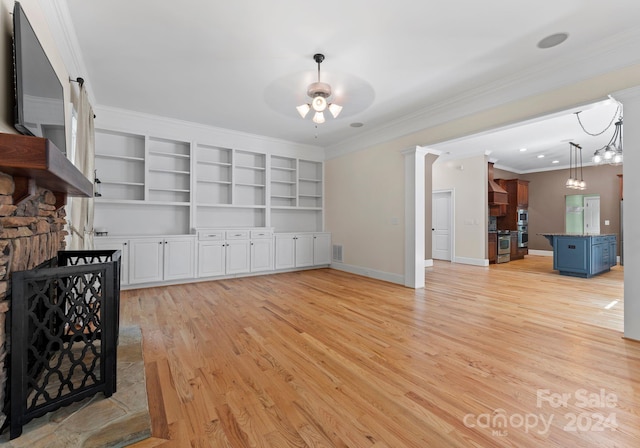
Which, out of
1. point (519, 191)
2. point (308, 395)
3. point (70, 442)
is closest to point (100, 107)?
point (70, 442)

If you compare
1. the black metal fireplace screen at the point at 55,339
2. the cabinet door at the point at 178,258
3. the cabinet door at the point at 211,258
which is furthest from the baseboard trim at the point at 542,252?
the black metal fireplace screen at the point at 55,339

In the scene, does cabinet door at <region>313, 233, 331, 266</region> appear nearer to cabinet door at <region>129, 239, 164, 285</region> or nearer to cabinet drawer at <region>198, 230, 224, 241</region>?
cabinet drawer at <region>198, 230, 224, 241</region>

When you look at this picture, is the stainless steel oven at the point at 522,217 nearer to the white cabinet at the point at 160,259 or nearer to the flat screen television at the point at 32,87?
the white cabinet at the point at 160,259

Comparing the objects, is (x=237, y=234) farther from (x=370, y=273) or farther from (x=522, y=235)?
(x=522, y=235)

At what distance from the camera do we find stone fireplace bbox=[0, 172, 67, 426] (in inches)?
54.3

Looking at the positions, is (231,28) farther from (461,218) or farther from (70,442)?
(461,218)

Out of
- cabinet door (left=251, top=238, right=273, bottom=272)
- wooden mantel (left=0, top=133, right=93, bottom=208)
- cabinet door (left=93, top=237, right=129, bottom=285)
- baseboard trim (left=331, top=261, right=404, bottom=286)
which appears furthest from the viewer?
cabinet door (left=251, top=238, right=273, bottom=272)

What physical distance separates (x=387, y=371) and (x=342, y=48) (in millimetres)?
2976

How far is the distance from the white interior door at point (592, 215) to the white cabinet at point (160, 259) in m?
10.8

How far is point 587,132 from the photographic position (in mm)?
5875

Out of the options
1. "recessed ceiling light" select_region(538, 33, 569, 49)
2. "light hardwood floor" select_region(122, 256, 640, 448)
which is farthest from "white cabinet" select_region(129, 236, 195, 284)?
"recessed ceiling light" select_region(538, 33, 569, 49)

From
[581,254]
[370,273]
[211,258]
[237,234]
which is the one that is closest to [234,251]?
[237,234]

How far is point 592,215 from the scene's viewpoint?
8.80 metres

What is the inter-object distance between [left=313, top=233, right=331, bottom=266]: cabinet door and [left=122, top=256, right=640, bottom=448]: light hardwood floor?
100 inches
